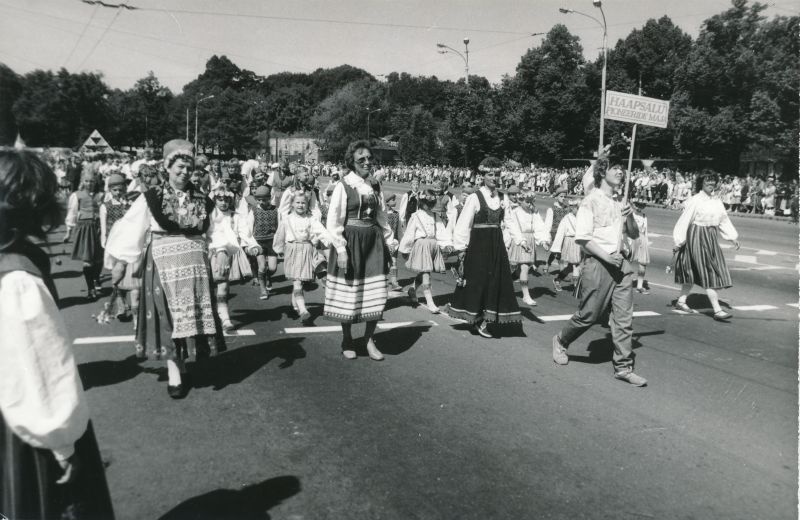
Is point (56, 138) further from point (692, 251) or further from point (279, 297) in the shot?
point (692, 251)

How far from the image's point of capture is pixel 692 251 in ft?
28.3

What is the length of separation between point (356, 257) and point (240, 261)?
10.0 ft

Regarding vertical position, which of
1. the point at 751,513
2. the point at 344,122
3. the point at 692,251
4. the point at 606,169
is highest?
the point at 344,122

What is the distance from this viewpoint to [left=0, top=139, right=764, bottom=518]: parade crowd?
74.1 inches

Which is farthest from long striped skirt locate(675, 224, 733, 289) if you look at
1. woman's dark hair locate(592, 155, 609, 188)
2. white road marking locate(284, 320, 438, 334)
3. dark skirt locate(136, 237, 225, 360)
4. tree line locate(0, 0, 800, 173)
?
tree line locate(0, 0, 800, 173)

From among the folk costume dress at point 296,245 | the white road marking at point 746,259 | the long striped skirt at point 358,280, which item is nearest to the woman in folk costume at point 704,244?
the long striped skirt at point 358,280

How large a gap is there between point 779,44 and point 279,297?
37.6 meters

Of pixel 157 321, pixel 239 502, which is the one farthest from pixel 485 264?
pixel 239 502

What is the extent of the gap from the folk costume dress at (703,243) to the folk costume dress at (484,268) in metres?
3.12

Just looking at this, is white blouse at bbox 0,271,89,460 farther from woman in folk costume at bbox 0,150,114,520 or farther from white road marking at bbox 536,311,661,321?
white road marking at bbox 536,311,661,321

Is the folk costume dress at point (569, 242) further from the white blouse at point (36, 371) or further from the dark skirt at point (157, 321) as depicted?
the white blouse at point (36, 371)

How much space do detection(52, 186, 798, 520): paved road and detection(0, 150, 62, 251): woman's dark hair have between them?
1972 millimetres

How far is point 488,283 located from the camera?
7086 mm

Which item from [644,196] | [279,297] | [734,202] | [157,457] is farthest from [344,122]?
[157,457]
